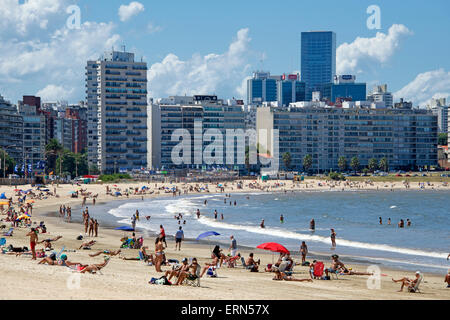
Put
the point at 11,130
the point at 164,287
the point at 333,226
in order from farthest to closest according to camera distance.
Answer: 1. the point at 11,130
2. the point at 333,226
3. the point at 164,287

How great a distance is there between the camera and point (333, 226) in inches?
2554

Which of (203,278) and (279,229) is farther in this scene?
(279,229)

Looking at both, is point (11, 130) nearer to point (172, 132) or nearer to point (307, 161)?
point (172, 132)

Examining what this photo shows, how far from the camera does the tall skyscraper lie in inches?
6919

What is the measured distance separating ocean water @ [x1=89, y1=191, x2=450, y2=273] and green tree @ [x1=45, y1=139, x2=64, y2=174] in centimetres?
5982

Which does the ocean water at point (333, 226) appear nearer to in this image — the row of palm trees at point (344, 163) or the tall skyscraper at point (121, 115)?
the tall skyscraper at point (121, 115)

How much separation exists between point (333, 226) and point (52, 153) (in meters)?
104

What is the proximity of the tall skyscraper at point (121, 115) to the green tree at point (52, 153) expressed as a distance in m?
16.7

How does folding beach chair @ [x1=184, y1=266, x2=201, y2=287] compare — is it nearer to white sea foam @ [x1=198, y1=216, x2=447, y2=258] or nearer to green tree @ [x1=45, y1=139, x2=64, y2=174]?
white sea foam @ [x1=198, y1=216, x2=447, y2=258]

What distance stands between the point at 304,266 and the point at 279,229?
82.9 feet

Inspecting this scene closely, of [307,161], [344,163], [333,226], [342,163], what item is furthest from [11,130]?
[333,226]

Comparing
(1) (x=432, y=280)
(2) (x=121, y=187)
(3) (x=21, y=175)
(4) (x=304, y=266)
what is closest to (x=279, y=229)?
(4) (x=304, y=266)
